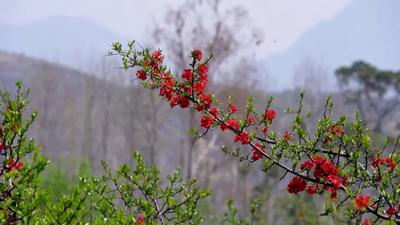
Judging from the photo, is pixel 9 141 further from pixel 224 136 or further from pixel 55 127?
pixel 55 127

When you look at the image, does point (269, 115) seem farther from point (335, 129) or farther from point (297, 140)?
point (335, 129)

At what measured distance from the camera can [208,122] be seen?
322 centimetres

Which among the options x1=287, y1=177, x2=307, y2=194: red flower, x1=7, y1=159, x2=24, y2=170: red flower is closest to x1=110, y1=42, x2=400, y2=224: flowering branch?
x1=287, y1=177, x2=307, y2=194: red flower

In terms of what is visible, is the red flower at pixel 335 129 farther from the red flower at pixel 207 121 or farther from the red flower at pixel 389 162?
the red flower at pixel 207 121

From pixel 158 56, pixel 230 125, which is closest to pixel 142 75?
pixel 158 56

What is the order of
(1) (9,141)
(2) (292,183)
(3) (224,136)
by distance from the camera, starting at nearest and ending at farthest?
(1) (9,141)
(2) (292,183)
(3) (224,136)

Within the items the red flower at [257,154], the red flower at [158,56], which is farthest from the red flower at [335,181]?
the red flower at [158,56]

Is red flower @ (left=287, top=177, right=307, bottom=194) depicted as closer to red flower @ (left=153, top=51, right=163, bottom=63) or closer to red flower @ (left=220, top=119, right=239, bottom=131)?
red flower @ (left=220, top=119, right=239, bottom=131)

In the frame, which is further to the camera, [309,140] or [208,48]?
[208,48]

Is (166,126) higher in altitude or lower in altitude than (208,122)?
higher

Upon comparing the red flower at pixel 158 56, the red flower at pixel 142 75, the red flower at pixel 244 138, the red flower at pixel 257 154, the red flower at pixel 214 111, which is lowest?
the red flower at pixel 257 154

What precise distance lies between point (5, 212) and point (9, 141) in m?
0.33

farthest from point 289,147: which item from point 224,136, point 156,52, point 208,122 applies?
point 224,136

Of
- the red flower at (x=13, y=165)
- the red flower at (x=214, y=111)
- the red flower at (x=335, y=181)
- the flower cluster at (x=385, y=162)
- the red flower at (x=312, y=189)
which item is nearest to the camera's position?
the red flower at (x=13, y=165)
